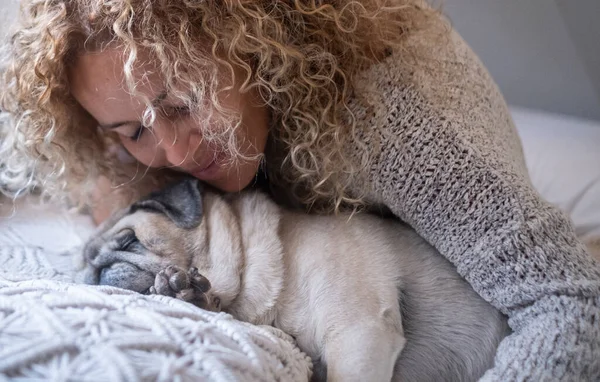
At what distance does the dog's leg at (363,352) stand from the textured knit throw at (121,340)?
146 mm

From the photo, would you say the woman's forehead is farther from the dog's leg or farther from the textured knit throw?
the dog's leg

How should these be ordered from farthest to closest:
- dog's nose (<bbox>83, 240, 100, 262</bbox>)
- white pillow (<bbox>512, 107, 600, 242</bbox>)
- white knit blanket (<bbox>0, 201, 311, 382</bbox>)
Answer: white pillow (<bbox>512, 107, 600, 242</bbox>) → dog's nose (<bbox>83, 240, 100, 262</bbox>) → white knit blanket (<bbox>0, 201, 311, 382</bbox>)

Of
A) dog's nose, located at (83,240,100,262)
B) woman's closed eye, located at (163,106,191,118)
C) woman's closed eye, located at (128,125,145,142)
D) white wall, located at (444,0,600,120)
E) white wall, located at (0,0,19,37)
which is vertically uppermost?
white wall, located at (444,0,600,120)

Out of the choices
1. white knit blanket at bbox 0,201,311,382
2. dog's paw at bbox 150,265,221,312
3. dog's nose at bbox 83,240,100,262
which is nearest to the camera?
white knit blanket at bbox 0,201,311,382

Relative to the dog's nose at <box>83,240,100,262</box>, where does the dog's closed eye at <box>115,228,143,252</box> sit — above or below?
above

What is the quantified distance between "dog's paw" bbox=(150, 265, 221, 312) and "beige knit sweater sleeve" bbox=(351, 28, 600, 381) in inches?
16.0

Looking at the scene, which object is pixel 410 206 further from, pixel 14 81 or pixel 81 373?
pixel 14 81

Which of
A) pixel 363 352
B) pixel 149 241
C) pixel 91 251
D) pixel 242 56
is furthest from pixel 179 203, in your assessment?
pixel 363 352

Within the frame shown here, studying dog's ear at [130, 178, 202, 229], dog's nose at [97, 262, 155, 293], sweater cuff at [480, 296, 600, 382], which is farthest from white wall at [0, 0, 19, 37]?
sweater cuff at [480, 296, 600, 382]

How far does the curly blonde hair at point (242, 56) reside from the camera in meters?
1.17

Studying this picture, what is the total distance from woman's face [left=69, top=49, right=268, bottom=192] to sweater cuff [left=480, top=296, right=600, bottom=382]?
66cm

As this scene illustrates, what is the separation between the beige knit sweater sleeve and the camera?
1033mm

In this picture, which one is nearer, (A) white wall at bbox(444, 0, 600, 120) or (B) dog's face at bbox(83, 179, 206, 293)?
(B) dog's face at bbox(83, 179, 206, 293)

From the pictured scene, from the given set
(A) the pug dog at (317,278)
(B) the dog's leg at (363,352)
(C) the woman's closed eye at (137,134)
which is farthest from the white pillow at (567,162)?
(C) the woman's closed eye at (137,134)
